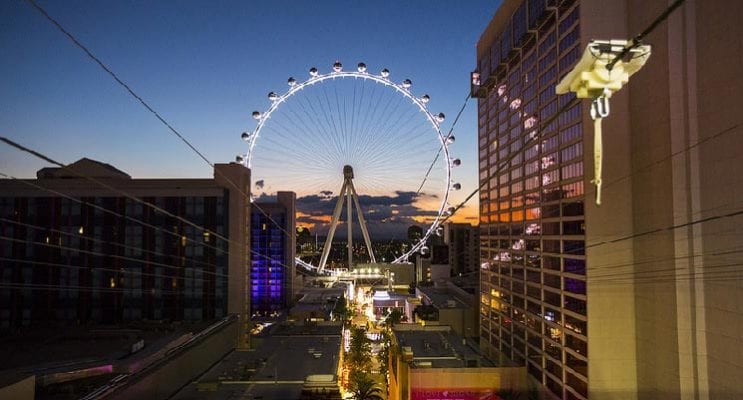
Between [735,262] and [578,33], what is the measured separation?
46.6 feet

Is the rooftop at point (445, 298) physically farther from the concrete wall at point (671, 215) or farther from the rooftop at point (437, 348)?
the concrete wall at point (671, 215)

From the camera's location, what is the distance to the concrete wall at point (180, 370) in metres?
17.3

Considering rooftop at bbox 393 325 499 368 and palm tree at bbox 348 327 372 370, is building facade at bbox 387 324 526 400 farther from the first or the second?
palm tree at bbox 348 327 372 370

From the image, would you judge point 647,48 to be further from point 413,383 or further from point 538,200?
point 538,200

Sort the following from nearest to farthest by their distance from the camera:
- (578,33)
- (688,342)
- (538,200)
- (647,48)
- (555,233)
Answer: (647,48) < (688,342) < (578,33) < (555,233) < (538,200)

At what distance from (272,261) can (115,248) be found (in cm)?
2823

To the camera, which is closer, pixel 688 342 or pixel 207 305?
pixel 688 342

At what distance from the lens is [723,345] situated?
54.6ft

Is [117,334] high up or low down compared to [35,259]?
down

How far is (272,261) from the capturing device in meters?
64.8

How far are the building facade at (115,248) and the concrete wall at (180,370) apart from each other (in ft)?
27.3

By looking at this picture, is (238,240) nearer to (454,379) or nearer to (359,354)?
(359,354)

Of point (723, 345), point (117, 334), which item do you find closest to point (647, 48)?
point (723, 345)

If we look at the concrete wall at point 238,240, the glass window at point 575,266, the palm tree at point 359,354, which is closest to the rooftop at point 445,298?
the palm tree at point 359,354
